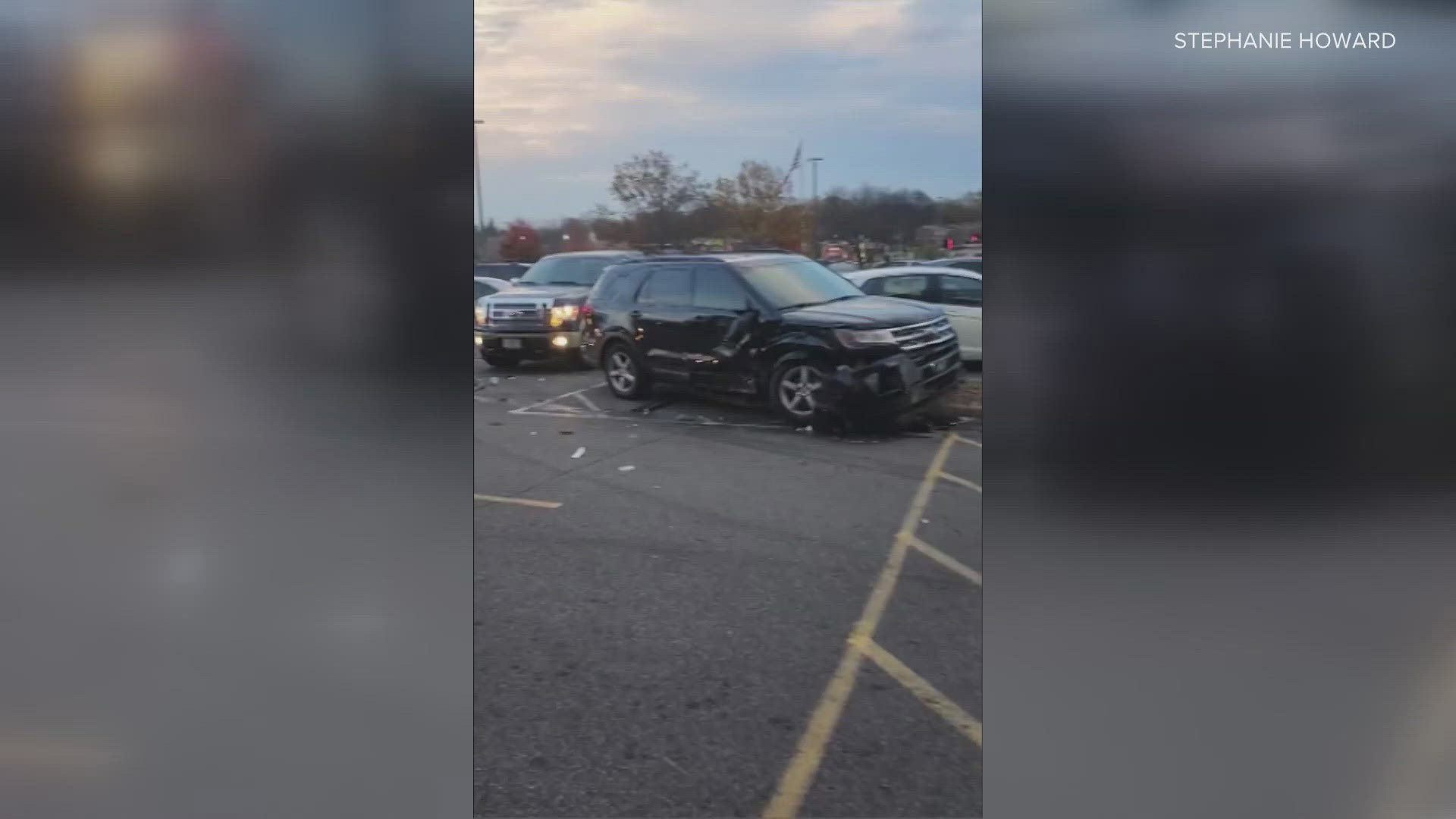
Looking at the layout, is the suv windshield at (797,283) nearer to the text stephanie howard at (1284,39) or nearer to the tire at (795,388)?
the tire at (795,388)

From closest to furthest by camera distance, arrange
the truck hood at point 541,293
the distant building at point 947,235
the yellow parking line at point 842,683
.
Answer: the yellow parking line at point 842,683 < the distant building at point 947,235 < the truck hood at point 541,293

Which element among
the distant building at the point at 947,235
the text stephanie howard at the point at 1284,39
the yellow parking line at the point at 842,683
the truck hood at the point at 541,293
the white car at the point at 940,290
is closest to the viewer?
the yellow parking line at the point at 842,683

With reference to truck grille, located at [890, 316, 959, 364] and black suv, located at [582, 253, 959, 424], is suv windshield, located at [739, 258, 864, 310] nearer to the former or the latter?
black suv, located at [582, 253, 959, 424]

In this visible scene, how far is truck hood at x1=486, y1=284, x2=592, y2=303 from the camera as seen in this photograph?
316 centimetres

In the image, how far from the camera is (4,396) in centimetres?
317

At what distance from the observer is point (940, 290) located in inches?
125

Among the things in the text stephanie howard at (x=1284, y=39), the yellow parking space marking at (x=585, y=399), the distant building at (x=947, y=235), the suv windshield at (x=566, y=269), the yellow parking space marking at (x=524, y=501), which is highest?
the text stephanie howard at (x=1284, y=39)

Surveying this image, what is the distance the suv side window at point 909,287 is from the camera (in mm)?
3177

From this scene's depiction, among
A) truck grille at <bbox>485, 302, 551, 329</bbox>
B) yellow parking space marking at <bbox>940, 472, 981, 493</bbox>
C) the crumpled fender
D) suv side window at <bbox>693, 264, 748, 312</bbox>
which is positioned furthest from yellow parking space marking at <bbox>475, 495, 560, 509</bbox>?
yellow parking space marking at <bbox>940, 472, 981, 493</bbox>

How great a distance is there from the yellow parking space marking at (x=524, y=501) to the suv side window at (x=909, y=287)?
1.35 m

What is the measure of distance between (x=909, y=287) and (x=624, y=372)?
1.00m

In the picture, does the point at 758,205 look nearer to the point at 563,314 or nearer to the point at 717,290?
the point at 717,290

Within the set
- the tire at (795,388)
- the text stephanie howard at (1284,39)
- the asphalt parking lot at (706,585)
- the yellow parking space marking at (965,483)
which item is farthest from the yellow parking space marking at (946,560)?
the text stephanie howard at (1284,39)

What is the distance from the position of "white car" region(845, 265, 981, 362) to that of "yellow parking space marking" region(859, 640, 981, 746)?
99cm
